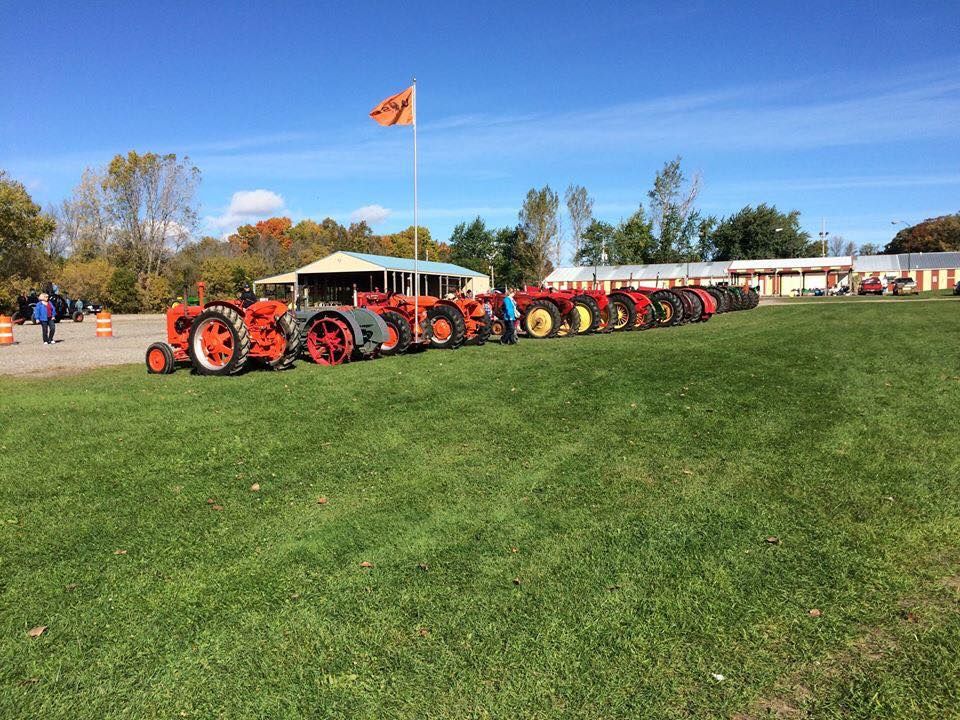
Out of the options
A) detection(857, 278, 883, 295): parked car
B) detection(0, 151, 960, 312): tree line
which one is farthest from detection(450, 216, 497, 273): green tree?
detection(857, 278, 883, 295): parked car

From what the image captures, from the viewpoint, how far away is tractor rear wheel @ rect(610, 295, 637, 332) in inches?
744

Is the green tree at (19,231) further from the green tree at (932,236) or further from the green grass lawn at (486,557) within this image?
the green tree at (932,236)

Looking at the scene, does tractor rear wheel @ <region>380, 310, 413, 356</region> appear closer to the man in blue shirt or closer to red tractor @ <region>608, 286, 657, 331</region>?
the man in blue shirt

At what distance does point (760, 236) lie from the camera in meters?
79.8

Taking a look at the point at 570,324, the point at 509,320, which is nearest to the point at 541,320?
the point at 570,324

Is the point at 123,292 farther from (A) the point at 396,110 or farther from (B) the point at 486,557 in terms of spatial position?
(B) the point at 486,557

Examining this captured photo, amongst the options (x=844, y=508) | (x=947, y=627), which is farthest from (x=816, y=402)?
(x=947, y=627)

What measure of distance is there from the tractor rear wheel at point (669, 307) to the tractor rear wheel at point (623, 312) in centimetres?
161

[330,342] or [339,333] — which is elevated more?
[339,333]

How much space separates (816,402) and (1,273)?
41012 mm

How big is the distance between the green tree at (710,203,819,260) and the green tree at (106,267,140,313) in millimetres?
67416

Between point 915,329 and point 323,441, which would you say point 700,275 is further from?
point 323,441

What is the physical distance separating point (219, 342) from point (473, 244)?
77336mm

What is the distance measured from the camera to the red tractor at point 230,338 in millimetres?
10430
